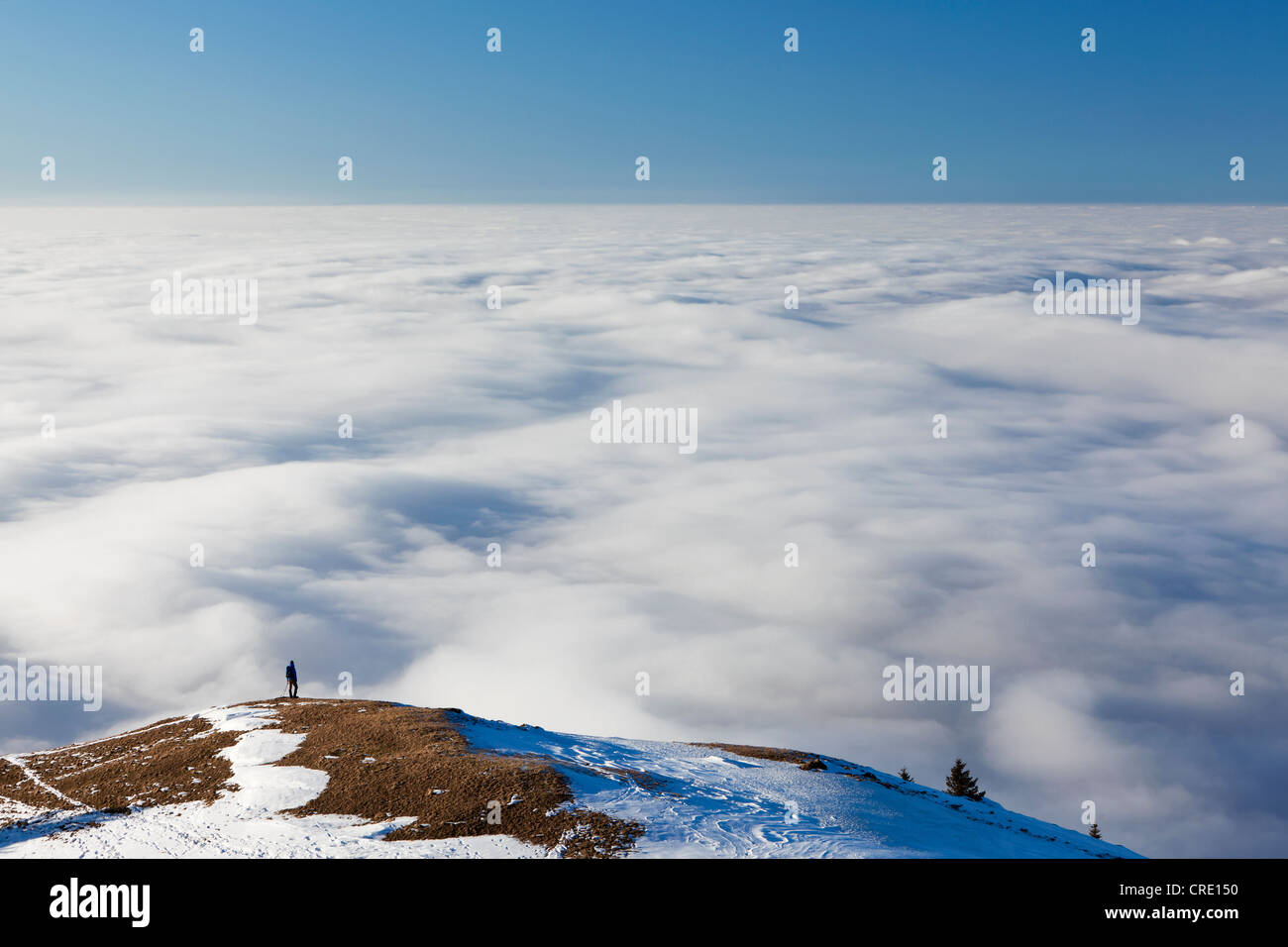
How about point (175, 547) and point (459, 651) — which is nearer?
point (459, 651)

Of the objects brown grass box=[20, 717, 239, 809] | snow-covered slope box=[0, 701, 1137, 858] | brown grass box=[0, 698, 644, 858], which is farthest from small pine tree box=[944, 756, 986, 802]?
brown grass box=[20, 717, 239, 809]

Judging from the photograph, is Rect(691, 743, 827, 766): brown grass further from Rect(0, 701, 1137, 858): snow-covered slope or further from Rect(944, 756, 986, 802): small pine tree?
Rect(944, 756, 986, 802): small pine tree

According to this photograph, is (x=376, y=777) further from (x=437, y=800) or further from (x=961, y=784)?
(x=961, y=784)

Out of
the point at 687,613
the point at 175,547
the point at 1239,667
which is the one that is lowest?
the point at 1239,667

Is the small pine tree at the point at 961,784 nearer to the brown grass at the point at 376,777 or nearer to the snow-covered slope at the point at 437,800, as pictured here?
the snow-covered slope at the point at 437,800

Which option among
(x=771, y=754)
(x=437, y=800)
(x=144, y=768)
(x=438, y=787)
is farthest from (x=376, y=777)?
(x=771, y=754)

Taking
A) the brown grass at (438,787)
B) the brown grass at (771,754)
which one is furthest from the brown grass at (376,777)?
the brown grass at (771,754)
